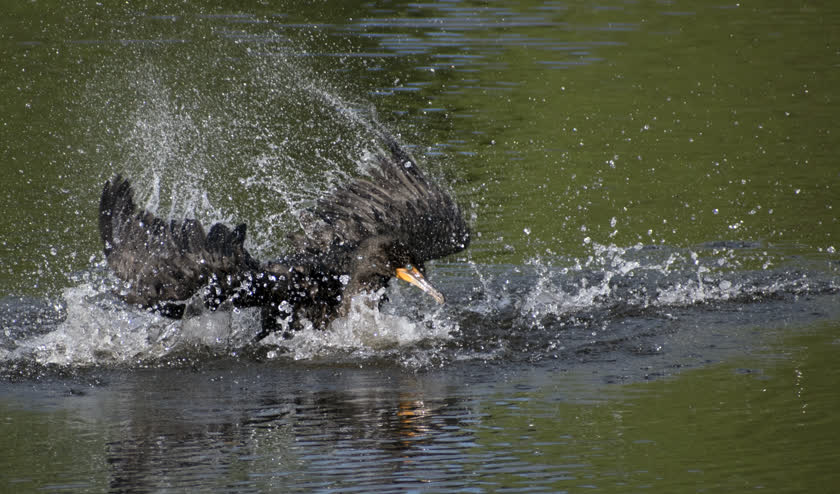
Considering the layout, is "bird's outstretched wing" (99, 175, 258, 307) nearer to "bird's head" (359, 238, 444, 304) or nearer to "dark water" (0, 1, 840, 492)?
"dark water" (0, 1, 840, 492)

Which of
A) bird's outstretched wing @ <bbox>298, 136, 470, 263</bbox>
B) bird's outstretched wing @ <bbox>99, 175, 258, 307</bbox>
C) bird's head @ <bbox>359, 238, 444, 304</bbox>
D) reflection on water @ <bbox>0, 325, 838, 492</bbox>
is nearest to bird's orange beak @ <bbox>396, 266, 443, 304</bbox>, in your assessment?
bird's head @ <bbox>359, 238, 444, 304</bbox>

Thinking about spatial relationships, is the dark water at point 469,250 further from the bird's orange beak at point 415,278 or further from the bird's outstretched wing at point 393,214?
the bird's outstretched wing at point 393,214

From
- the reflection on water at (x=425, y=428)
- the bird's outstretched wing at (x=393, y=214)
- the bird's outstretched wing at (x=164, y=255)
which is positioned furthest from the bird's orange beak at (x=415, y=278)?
the bird's outstretched wing at (x=164, y=255)

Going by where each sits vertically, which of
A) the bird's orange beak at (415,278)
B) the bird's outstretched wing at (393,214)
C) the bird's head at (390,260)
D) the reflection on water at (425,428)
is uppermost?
the bird's outstretched wing at (393,214)

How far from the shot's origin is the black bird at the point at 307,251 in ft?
25.9

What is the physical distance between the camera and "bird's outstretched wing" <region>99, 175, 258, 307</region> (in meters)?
7.86

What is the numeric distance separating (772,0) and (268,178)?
13.0 meters

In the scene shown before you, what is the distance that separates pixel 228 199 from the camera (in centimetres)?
1204

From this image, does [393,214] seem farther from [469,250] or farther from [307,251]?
[469,250]

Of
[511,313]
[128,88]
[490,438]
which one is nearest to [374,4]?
[128,88]

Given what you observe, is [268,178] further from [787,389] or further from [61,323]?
[787,389]

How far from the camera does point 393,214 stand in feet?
29.9

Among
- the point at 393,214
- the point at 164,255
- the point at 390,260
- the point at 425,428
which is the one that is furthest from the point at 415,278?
the point at 425,428

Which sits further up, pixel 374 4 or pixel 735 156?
pixel 374 4
